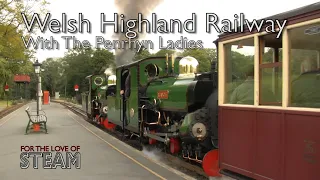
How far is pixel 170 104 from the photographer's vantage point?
9102 millimetres

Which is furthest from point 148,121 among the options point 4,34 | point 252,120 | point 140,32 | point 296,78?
point 4,34

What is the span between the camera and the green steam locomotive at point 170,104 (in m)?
7.34

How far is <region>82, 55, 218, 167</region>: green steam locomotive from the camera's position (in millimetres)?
7340

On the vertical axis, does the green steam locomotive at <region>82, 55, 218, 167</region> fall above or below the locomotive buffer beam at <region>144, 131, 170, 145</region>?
above

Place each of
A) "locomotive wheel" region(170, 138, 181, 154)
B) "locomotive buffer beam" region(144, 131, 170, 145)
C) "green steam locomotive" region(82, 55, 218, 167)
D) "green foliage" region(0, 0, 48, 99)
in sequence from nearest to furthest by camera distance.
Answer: "green steam locomotive" region(82, 55, 218, 167), "locomotive wheel" region(170, 138, 181, 154), "locomotive buffer beam" region(144, 131, 170, 145), "green foliage" region(0, 0, 48, 99)

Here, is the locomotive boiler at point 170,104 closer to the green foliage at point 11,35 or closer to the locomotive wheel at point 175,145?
the locomotive wheel at point 175,145

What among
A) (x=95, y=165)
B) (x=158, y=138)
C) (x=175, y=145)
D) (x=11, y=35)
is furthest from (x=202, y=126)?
(x=11, y=35)

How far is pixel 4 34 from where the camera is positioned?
23094 millimetres

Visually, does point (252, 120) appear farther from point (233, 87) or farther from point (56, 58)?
point (56, 58)

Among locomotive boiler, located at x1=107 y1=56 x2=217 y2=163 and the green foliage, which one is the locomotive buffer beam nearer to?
locomotive boiler, located at x1=107 y1=56 x2=217 y2=163

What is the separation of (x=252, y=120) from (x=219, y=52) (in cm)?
137

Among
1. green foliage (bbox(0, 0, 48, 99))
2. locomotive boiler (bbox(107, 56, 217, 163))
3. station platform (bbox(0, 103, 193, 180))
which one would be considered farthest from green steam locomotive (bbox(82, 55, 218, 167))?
green foliage (bbox(0, 0, 48, 99))

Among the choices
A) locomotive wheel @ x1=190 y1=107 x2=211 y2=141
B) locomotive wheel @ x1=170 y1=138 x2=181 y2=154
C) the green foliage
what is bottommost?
locomotive wheel @ x1=170 y1=138 x2=181 y2=154

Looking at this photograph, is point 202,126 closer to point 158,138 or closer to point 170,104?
point 170,104
